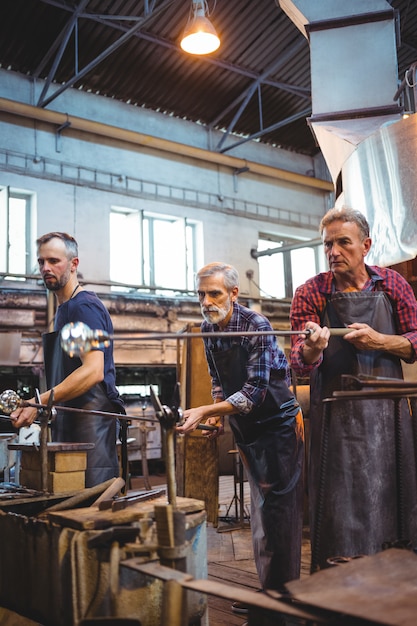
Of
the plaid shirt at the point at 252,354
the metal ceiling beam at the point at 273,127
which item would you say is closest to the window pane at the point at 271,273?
the metal ceiling beam at the point at 273,127

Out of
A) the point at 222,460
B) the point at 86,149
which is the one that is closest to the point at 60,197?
the point at 86,149

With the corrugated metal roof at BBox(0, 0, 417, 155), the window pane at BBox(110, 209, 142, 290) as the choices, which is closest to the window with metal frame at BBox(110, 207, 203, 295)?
the window pane at BBox(110, 209, 142, 290)

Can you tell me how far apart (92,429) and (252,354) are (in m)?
0.83

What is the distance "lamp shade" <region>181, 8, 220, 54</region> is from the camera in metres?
7.27

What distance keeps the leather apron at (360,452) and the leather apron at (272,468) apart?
167mm

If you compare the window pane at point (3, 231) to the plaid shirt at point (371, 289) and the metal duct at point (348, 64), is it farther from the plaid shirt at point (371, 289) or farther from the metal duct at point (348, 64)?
the plaid shirt at point (371, 289)

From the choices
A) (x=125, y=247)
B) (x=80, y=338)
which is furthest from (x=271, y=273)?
(x=80, y=338)

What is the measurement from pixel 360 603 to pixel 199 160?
427 inches

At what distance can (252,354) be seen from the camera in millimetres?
2930

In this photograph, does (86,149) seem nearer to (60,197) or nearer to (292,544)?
(60,197)

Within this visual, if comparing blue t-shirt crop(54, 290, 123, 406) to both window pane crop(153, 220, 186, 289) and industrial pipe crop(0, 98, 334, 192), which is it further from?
window pane crop(153, 220, 186, 289)

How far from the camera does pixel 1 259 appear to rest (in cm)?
920

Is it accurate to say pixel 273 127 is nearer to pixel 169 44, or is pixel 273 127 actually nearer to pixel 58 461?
pixel 169 44

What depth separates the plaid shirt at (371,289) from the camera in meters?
2.79
